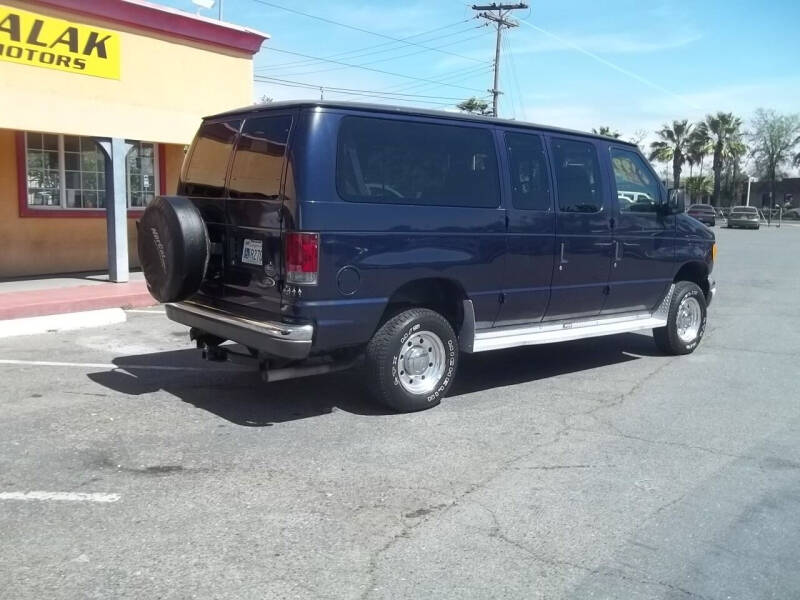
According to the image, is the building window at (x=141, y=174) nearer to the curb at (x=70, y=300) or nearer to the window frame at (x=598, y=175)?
the curb at (x=70, y=300)

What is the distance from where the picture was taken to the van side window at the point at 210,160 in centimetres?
606

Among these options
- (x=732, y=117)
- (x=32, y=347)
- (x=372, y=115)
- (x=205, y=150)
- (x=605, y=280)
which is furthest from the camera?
(x=732, y=117)

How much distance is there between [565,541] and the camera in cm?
388

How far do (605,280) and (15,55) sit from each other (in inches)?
332

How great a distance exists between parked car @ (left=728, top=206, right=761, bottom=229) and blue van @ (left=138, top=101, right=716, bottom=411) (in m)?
46.6

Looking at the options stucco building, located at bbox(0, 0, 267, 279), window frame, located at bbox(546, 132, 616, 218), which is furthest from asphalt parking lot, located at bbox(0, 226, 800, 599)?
stucco building, located at bbox(0, 0, 267, 279)

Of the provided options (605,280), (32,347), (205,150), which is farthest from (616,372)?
(32,347)

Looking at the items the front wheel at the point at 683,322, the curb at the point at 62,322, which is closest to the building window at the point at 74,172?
the curb at the point at 62,322

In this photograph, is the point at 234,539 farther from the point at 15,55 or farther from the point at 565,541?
the point at 15,55

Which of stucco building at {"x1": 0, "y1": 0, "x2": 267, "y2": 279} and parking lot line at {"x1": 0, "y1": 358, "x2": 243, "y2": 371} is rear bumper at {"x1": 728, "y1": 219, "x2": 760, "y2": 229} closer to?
stucco building at {"x1": 0, "y1": 0, "x2": 267, "y2": 279}

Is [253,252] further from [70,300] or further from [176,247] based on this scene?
[70,300]

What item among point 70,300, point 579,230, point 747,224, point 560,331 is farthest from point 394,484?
point 747,224

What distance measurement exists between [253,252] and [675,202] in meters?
4.65

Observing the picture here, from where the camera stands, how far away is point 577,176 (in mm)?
7051
